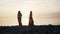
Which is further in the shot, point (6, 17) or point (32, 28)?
point (6, 17)

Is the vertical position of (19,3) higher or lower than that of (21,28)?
higher

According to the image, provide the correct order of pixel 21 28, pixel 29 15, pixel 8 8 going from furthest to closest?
pixel 8 8 < pixel 29 15 < pixel 21 28

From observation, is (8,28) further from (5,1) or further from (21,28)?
(5,1)

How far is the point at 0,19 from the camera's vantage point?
2570mm

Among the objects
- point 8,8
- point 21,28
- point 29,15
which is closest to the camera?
point 21,28

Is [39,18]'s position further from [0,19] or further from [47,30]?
[0,19]

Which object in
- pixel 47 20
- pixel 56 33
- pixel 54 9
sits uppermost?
pixel 54 9

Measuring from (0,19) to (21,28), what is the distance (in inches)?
18.3

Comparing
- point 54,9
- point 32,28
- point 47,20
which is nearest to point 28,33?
point 32,28

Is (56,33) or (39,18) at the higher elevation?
(39,18)

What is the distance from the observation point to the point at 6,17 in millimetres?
2570

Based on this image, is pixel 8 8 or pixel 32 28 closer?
pixel 32 28

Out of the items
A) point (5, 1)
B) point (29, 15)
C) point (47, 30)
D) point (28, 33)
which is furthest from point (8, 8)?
point (47, 30)

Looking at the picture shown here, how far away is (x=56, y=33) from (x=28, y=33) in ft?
1.29
